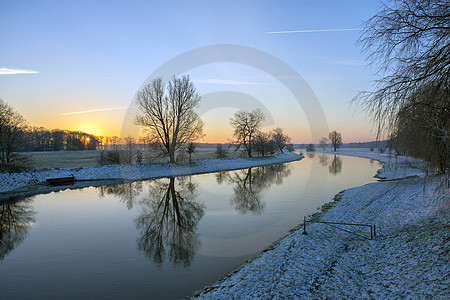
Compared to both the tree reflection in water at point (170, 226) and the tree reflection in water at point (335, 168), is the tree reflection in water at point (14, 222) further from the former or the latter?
the tree reflection in water at point (335, 168)

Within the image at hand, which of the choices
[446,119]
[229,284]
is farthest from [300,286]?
[446,119]

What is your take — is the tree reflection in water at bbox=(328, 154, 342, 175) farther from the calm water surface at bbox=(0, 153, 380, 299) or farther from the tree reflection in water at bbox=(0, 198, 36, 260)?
the tree reflection in water at bbox=(0, 198, 36, 260)

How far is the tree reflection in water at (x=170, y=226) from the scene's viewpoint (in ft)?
31.0

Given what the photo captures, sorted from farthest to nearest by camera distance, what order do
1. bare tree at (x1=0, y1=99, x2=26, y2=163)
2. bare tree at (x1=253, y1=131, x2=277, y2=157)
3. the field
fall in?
bare tree at (x1=253, y1=131, x2=277, y2=157)
the field
bare tree at (x1=0, y1=99, x2=26, y2=163)

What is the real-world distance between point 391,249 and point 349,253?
129cm

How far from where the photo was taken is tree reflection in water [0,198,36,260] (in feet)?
35.1

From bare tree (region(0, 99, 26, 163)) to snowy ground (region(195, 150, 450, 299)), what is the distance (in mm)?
39252

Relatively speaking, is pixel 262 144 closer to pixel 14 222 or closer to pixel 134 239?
pixel 134 239

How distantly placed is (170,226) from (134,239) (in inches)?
84.5

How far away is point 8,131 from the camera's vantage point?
3319cm

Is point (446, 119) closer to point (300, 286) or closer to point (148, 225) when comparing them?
point (300, 286)

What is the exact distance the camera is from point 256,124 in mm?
62656

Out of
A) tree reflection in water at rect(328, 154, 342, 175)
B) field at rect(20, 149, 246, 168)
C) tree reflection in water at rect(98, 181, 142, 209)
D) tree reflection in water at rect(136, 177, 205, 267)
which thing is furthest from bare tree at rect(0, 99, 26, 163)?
tree reflection in water at rect(328, 154, 342, 175)

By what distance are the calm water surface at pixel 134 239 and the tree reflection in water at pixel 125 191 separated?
0.33 meters
